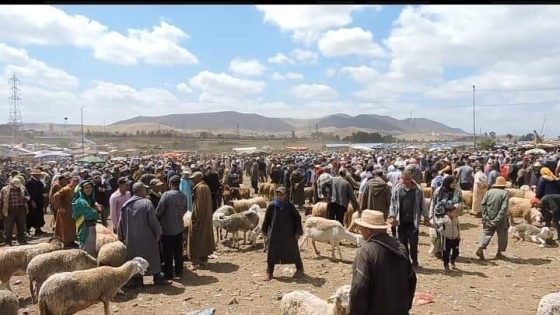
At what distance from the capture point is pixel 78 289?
18.1ft

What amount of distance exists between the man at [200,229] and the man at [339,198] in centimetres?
315

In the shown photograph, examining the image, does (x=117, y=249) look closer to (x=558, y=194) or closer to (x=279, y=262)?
(x=279, y=262)

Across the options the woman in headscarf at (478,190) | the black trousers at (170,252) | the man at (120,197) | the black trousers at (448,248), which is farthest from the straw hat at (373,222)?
the woman in headscarf at (478,190)

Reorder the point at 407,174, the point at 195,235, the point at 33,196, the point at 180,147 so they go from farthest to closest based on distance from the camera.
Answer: the point at 180,147
the point at 33,196
the point at 195,235
the point at 407,174

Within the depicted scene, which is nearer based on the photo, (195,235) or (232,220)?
(195,235)

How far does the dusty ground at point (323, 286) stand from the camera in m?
6.47

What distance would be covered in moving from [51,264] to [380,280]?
4.87m

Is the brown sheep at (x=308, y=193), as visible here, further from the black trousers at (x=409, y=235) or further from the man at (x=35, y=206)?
the black trousers at (x=409, y=235)

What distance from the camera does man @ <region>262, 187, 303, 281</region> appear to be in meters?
7.59

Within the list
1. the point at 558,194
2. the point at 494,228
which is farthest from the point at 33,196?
the point at 558,194

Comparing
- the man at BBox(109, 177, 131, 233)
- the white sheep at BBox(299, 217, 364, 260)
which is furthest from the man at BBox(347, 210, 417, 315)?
the man at BBox(109, 177, 131, 233)
